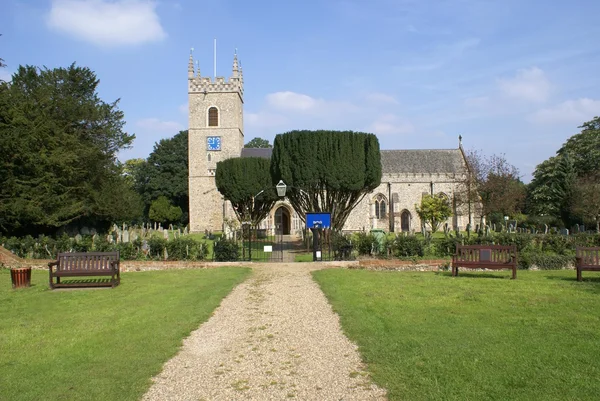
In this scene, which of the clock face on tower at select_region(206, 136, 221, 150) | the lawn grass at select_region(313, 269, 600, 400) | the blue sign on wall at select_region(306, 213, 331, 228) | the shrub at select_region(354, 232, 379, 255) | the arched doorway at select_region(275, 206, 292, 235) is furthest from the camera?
the clock face on tower at select_region(206, 136, 221, 150)

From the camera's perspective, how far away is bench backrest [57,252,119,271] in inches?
471

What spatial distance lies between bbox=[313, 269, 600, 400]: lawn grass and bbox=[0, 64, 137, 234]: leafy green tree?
59.0 ft

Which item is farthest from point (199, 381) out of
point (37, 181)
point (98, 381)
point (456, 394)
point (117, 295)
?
point (37, 181)

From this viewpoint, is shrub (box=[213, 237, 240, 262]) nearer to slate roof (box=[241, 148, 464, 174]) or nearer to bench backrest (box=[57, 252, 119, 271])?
bench backrest (box=[57, 252, 119, 271])

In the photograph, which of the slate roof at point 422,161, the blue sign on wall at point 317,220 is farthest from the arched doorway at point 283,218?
the blue sign on wall at point 317,220

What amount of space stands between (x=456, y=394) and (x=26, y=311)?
7933 millimetres

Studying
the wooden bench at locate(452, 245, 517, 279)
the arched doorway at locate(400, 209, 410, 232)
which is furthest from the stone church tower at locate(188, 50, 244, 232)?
the wooden bench at locate(452, 245, 517, 279)

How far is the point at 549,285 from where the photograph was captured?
10.7 meters

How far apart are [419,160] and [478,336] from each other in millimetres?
45900

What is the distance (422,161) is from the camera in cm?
5044

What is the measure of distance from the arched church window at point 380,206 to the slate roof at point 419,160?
2.72m

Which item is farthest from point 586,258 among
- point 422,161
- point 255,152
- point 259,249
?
point 422,161

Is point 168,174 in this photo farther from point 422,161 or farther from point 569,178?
point 569,178

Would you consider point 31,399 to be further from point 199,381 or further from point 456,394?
point 456,394
